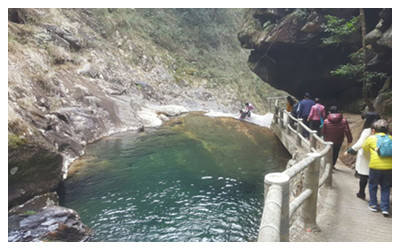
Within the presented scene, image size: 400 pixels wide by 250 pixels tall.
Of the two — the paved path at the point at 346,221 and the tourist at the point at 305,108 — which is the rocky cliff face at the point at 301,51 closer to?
the tourist at the point at 305,108

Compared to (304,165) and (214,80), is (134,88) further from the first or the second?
(304,165)

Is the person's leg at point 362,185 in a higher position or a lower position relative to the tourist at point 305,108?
lower

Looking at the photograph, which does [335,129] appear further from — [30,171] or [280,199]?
[30,171]

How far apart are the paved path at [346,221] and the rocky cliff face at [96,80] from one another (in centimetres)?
764

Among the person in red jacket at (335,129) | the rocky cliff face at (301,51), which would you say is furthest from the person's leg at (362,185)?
the rocky cliff face at (301,51)

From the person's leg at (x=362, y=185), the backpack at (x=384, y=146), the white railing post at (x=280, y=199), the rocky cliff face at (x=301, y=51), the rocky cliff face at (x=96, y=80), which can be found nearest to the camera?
the white railing post at (x=280, y=199)

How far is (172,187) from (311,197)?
6.29 metres

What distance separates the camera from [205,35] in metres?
44.7

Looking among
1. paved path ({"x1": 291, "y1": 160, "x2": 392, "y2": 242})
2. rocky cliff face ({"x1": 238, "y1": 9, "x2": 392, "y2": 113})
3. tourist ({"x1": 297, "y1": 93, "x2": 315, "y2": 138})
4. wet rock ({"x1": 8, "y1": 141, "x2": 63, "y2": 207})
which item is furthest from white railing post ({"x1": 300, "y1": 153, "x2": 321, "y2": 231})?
rocky cliff face ({"x1": 238, "y1": 9, "x2": 392, "y2": 113})

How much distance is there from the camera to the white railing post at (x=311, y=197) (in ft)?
15.3

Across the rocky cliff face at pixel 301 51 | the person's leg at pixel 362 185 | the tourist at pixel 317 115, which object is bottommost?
the person's leg at pixel 362 185

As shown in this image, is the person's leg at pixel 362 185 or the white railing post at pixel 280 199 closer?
the white railing post at pixel 280 199

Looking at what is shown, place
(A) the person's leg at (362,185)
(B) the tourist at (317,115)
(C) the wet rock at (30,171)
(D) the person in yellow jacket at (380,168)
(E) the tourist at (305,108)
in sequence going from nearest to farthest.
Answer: (D) the person in yellow jacket at (380,168), (A) the person's leg at (362,185), (C) the wet rock at (30,171), (B) the tourist at (317,115), (E) the tourist at (305,108)

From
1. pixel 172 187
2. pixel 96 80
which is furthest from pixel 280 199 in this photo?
pixel 96 80
